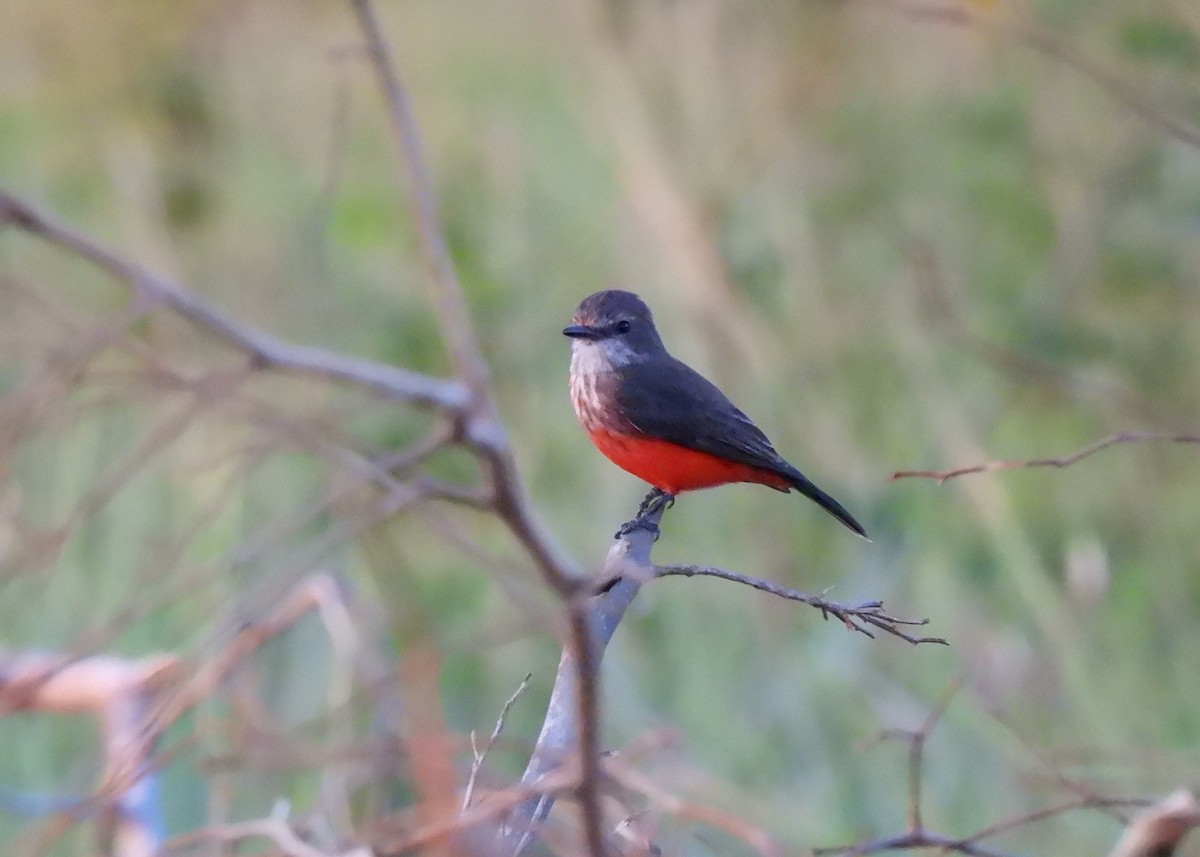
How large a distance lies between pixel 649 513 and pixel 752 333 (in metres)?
2.62

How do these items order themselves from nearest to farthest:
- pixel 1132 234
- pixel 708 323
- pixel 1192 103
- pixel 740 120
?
pixel 1192 103, pixel 1132 234, pixel 708 323, pixel 740 120

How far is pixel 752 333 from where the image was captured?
5.26m

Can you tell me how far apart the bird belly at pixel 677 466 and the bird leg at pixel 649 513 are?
33 millimetres

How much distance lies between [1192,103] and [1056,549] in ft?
4.84

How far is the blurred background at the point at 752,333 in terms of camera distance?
4.01 meters

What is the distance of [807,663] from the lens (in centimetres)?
454

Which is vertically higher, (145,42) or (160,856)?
(145,42)

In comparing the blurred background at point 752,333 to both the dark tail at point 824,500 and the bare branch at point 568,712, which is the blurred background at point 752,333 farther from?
the bare branch at point 568,712

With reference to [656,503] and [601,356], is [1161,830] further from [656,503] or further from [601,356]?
[601,356]

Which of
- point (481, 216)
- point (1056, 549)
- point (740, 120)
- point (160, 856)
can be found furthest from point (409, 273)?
point (160, 856)

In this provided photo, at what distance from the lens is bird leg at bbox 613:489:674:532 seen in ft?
8.47

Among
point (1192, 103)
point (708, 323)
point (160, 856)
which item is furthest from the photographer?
point (708, 323)

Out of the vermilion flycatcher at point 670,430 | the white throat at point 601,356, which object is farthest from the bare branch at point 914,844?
the white throat at point 601,356

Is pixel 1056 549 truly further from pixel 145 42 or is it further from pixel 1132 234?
pixel 145 42
